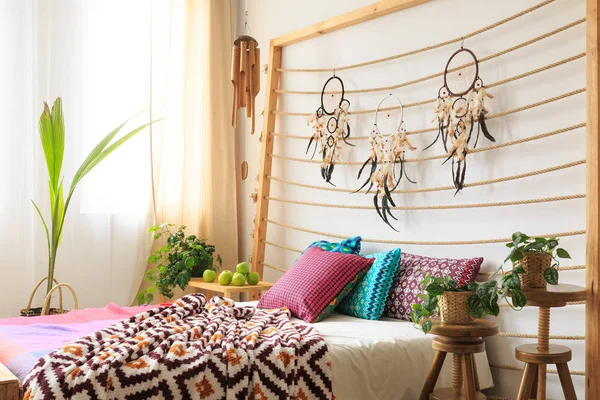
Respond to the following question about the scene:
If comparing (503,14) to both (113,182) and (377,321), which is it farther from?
(113,182)

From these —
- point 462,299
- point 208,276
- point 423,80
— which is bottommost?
point 208,276

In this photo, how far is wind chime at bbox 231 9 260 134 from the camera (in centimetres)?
425

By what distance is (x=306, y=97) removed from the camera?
4.20 m

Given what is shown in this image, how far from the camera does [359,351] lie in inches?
101

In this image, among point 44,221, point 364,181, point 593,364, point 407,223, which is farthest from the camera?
point 44,221

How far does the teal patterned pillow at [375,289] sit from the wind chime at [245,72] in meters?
1.53

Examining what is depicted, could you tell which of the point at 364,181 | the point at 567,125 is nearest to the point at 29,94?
the point at 364,181

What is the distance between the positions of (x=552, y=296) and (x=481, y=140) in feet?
3.10

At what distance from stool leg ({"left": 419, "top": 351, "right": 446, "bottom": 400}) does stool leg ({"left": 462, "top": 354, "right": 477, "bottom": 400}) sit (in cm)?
9

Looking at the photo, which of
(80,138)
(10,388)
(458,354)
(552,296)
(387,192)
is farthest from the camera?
(80,138)

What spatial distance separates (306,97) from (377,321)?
163 cm

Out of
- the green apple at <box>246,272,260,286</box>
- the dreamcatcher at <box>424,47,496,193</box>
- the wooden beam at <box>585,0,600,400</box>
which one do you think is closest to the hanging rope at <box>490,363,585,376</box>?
the wooden beam at <box>585,0,600,400</box>

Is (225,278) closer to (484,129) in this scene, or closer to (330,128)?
(330,128)

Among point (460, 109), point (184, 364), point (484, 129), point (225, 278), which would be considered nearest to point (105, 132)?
point (225, 278)
